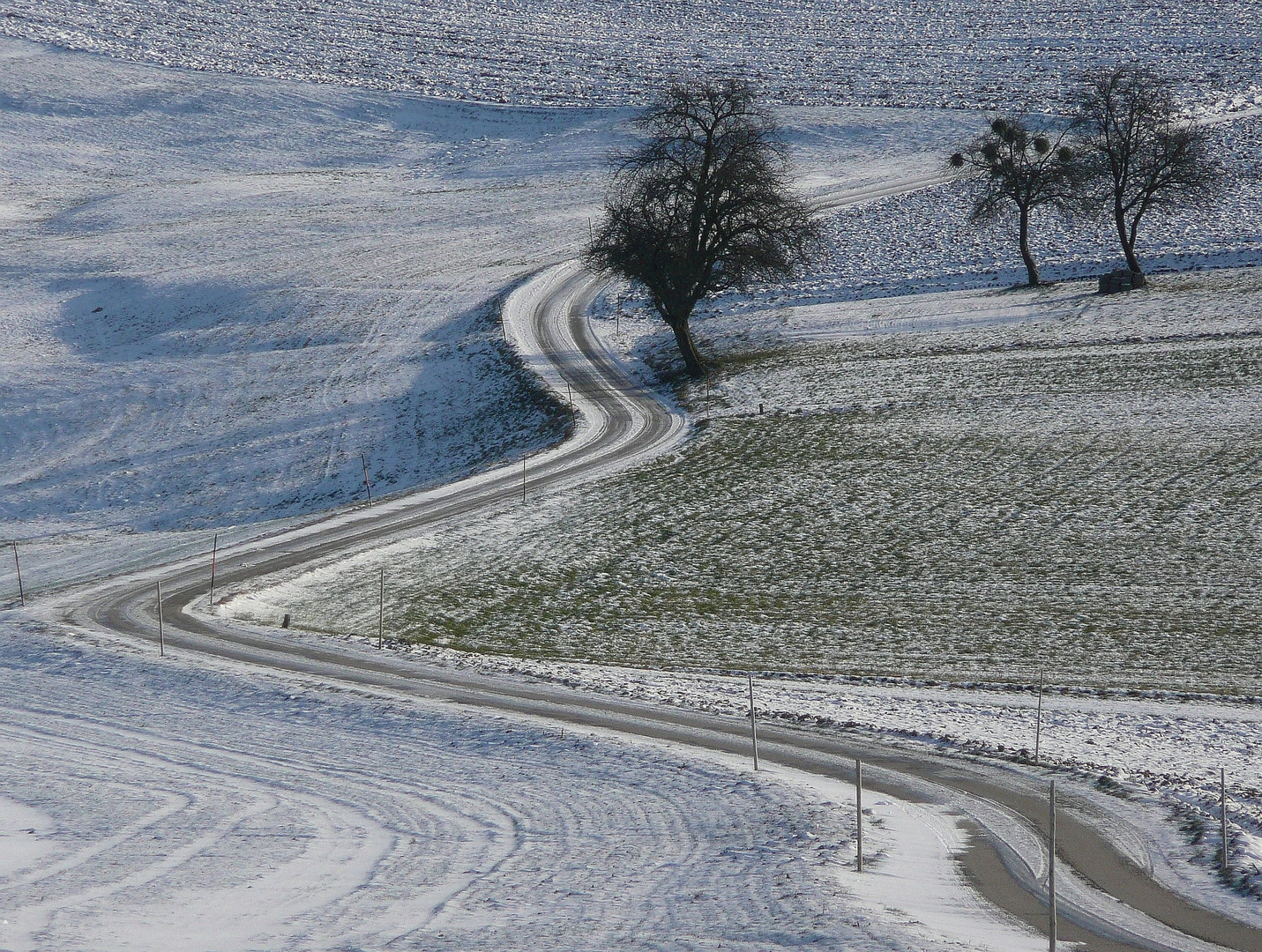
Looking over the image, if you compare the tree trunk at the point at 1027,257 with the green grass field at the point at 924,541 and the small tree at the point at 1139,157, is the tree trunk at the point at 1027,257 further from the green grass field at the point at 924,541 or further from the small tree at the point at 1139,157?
the green grass field at the point at 924,541

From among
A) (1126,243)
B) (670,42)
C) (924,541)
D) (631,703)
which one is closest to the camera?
(631,703)

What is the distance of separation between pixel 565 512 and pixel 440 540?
12.2ft

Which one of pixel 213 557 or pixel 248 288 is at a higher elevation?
pixel 248 288

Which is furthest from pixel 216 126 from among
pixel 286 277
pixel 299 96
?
pixel 286 277

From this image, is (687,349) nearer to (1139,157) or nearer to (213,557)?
(213,557)

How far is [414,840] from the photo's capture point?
14.9m

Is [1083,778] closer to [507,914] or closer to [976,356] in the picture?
[507,914]

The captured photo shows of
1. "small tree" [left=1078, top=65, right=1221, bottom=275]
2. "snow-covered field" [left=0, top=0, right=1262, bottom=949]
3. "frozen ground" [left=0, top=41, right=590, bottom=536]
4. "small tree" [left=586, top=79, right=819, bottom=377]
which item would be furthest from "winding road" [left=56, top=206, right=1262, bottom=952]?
Answer: "small tree" [left=1078, top=65, right=1221, bottom=275]

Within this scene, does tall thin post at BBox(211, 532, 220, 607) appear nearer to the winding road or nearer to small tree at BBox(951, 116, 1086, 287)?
the winding road

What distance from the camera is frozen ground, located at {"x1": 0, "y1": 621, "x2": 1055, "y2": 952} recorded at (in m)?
12.0

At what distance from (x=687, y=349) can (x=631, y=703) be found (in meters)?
27.4

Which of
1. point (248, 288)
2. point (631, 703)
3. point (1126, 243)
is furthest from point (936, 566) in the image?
point (248, 288)

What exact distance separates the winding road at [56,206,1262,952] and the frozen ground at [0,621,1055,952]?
79cm

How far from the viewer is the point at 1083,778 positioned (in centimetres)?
1590
